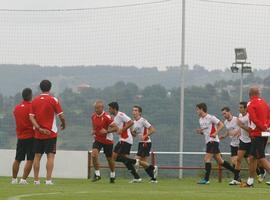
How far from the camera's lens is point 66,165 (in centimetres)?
2719

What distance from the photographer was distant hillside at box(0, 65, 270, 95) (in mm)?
29469

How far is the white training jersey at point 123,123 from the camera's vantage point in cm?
2262

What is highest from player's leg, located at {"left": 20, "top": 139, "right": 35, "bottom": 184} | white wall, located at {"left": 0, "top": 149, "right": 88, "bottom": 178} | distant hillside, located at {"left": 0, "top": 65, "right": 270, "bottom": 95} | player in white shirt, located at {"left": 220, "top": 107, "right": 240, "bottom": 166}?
distant hillside, located at {"left": 0, "top": 65, "right": 270, "bottom": 95}

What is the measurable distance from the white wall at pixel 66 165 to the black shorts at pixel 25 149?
6504 mm

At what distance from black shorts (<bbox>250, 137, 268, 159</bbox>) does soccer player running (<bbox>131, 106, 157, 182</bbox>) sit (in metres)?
5.11

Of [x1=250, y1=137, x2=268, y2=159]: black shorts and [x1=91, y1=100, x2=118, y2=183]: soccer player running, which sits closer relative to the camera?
[x1=250, y1=137, x2=268, y2=159]: black shorts

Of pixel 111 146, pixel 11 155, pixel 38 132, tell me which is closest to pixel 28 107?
pixel 38 132

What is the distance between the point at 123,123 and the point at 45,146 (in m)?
3.86

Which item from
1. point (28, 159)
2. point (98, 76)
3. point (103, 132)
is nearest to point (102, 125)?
point (103, 132)

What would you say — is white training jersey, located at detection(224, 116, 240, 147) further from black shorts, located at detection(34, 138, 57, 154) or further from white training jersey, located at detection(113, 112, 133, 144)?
black shorts, located at detection(34, 138, 57, 154)

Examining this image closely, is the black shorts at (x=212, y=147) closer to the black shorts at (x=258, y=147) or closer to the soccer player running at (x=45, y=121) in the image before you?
the black shorts at (x=258, y=147)

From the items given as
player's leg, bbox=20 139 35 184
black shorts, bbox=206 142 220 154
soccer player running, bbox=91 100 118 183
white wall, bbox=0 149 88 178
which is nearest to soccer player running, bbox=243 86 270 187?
soccer player running, bbox=91 100 118 183

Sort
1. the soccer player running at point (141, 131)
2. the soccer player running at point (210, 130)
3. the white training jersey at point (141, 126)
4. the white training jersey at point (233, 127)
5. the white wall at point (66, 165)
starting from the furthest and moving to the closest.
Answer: the white wall at point (66, 165) < the white training jersey at point (233, 127) < the white training jersey at point (141, 126) < the soccer player running at point (141, 131) < the soccer player running at point (210, 130)

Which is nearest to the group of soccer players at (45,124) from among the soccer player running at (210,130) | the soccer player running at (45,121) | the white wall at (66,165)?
the soccer player running at (45,121)
